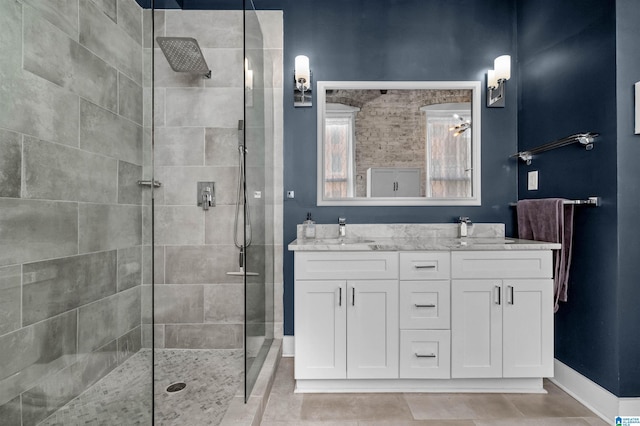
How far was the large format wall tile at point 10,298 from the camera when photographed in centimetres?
102

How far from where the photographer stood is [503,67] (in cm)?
229

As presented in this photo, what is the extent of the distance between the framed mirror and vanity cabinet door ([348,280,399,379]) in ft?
2.61

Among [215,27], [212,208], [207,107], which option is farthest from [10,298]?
[215,27]

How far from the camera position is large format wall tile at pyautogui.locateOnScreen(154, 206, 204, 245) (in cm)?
204

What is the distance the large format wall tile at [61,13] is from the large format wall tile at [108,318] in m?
0.99

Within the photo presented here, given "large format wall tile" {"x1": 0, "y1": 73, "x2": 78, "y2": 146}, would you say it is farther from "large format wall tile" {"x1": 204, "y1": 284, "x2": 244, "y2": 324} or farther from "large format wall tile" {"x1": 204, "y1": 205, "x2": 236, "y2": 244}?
"large format wall tile" {"x1": 204, "y1": 284, "x2": 244, "y2": 324}

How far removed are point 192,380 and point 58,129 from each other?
1467mm

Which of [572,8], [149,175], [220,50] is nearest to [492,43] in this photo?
[572,8]

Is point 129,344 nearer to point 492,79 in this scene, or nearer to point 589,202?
point 589,202

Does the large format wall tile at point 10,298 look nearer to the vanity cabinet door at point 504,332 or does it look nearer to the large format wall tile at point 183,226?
the large format wall tile at point 183,226

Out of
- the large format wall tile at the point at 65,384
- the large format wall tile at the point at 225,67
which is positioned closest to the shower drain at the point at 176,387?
the large format wall tile at the point at 65,384

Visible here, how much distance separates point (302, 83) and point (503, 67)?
143 centimetres

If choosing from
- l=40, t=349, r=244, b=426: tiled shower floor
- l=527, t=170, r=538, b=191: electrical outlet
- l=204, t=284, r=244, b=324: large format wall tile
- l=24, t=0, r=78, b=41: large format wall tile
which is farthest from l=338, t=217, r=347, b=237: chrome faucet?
l=24, t=0, r=78, b=41: large format wall tile

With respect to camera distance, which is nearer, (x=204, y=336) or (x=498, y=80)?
Result: (x=204, y=336)
